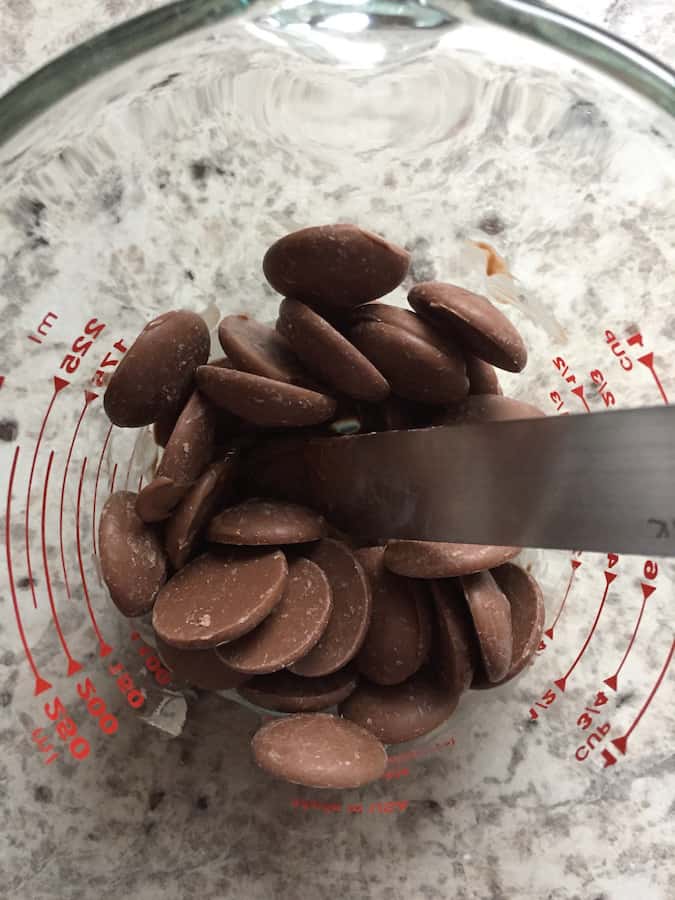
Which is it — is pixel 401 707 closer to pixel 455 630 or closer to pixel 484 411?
pixel 455 630

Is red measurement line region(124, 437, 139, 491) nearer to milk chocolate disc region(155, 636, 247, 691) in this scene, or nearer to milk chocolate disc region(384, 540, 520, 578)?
milk chocolate disc region(155, 636, 247, 691)

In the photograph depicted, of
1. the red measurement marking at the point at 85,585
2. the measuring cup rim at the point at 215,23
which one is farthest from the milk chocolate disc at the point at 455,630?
the measuring cup rim at the point at 215,23

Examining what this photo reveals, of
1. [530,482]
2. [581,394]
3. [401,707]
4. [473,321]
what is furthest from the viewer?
[581,394]

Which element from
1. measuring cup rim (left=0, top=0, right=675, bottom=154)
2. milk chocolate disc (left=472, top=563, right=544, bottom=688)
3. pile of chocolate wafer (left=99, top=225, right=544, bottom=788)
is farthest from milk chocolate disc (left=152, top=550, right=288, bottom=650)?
measuring cup rim (left=0, top=0, right=675, bottom=154)

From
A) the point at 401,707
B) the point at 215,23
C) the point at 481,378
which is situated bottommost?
the point at 401,707

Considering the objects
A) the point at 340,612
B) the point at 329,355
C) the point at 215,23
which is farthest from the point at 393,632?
the point at 215,23
